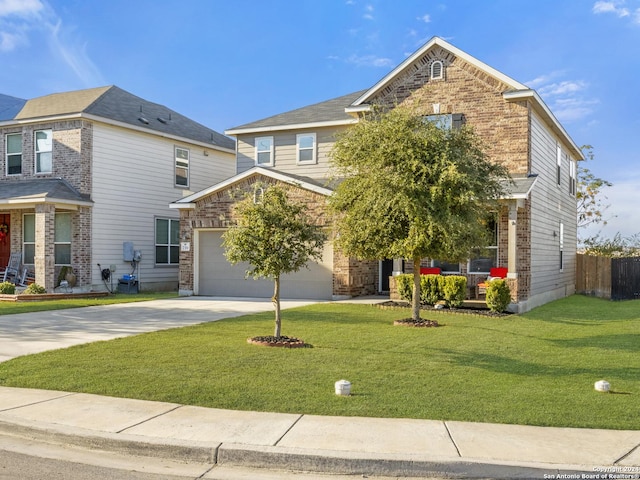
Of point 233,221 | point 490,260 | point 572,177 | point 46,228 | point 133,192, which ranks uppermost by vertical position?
point 572,177

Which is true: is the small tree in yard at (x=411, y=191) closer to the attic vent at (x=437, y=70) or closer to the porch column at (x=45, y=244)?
the attic vent at (x=437, y=70)

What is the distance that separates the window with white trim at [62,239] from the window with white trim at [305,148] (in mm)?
8734

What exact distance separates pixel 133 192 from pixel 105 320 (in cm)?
1057

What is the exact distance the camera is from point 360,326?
41.4 feet

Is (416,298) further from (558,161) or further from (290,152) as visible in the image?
(558,161)

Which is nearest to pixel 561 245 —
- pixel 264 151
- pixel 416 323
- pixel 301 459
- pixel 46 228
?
pixel 264 151

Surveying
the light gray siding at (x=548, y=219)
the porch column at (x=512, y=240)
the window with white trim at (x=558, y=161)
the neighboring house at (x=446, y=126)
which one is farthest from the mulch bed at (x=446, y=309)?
the window with white trim at (x=558, y=161)

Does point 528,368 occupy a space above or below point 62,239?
below

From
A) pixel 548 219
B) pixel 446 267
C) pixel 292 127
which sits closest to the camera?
pixel 446 267

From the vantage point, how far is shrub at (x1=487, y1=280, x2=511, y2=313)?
15297 millimetres

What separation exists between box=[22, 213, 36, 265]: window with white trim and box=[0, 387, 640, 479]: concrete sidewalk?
17.8 meters

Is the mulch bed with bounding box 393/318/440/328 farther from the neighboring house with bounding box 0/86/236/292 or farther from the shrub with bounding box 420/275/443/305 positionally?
the neighboring house with bounding box 0/86/236/292

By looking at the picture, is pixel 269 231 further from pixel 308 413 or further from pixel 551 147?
pixel 551 147

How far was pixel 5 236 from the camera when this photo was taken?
75.9 feet
